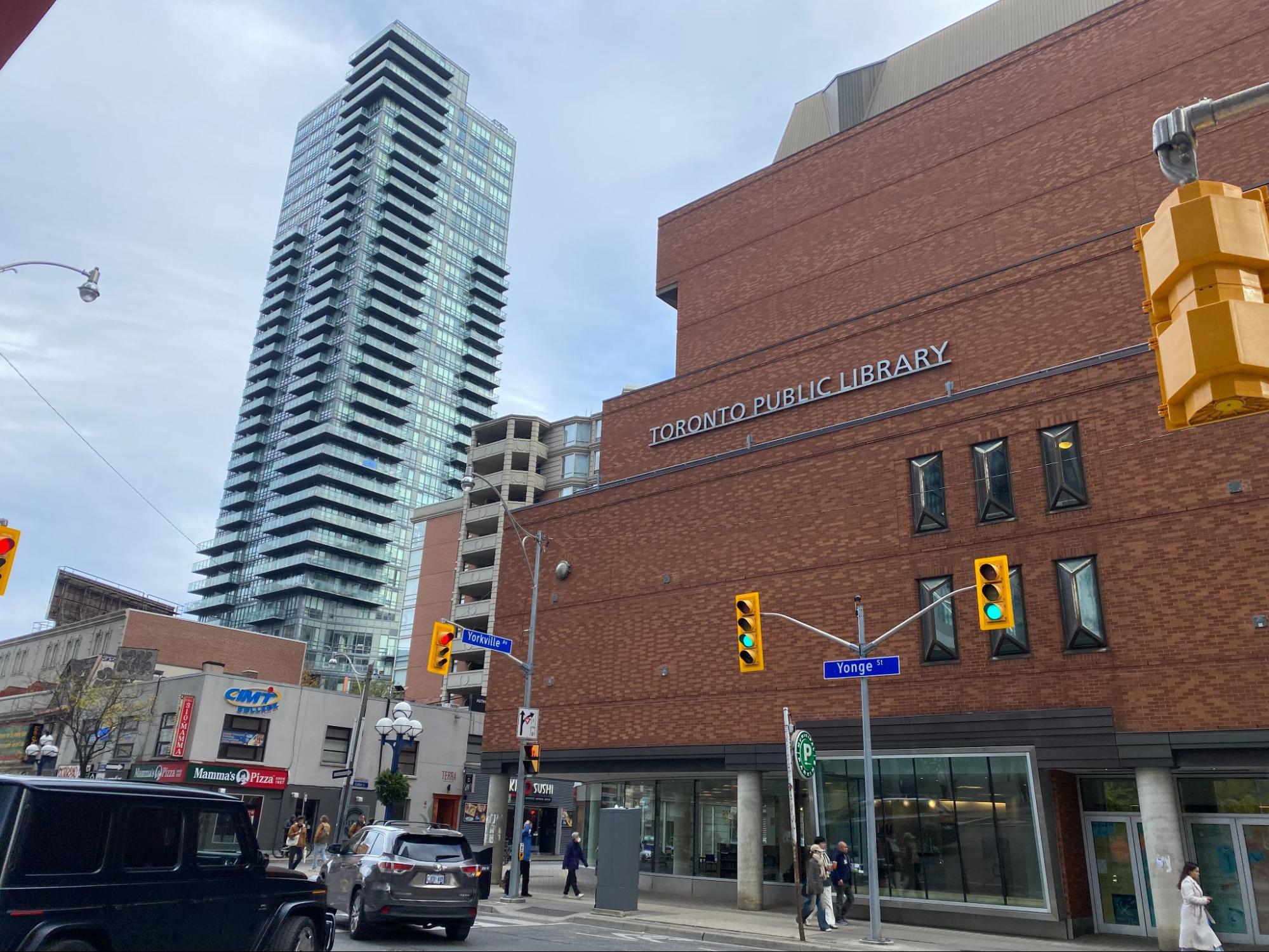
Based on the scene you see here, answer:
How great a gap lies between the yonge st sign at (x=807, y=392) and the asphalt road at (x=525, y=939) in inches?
723

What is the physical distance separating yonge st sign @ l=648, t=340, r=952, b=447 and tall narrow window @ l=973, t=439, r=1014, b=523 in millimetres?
5384

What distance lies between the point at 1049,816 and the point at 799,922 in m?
6.74

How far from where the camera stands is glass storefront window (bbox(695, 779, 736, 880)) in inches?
1111

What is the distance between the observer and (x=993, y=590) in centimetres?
1695

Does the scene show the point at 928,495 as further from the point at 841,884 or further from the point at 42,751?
the point at 42,751

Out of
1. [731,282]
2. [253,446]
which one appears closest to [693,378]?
[731,282]

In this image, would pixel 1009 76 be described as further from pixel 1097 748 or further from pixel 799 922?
pixel 799 922

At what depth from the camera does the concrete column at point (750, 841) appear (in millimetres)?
25391

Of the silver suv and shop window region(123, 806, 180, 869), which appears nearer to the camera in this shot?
shop window region(123, 806, 180, 869)

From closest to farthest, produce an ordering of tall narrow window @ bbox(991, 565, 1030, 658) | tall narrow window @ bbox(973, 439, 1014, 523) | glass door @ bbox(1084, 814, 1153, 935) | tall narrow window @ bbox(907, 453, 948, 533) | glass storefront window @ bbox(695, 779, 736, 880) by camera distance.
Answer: glass door @ bbox(1084, 814, 1153, 935)
tall narrow window @ bbox(991, 565, 1030, 658)
tall narrow window @ bbox(973, 439, 1014, 523)
tall narrow window @ bbox(907, 453, 948, 533)
glass storefront window @ bbox(695, 779, 736, 880)

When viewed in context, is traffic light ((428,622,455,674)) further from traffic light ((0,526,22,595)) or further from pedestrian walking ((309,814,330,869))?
pedestrian walking ((309,814,330,869))

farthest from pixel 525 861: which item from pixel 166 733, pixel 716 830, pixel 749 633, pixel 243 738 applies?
pixel 166 733

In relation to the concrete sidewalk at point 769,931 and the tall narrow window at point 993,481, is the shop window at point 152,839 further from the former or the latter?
the tall narrow window at point 993,481

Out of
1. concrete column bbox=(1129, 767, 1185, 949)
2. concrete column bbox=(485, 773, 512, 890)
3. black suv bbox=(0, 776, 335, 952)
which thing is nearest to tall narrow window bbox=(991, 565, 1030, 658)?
concrete column bbox=(1129, 767, 1185, 949)
